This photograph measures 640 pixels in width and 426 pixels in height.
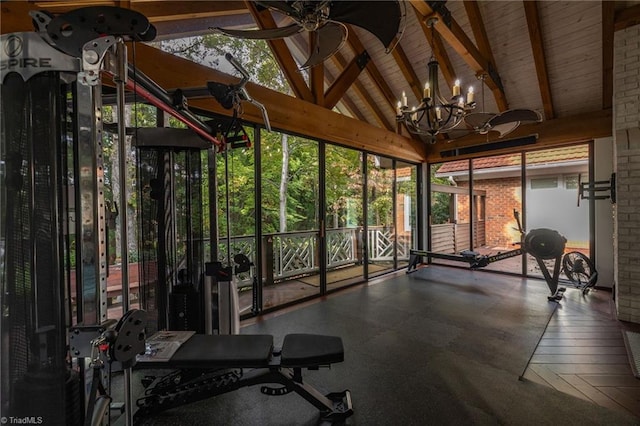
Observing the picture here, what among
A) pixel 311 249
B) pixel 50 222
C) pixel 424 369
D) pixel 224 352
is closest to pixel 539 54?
pixel 424 369

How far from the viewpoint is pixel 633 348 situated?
8.66 ft

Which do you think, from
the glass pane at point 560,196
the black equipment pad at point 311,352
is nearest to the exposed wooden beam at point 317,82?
the black equipment pad at point 311,352

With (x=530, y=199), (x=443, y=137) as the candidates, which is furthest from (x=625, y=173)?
(x=443, y=137)

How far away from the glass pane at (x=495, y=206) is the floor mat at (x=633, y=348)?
302 cm

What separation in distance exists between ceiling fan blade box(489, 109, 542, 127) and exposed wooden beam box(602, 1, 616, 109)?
1.67m

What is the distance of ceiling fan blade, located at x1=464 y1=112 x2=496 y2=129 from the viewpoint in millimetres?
3214

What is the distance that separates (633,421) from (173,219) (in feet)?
11.3

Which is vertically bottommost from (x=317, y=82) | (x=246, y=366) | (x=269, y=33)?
(x=246, y=366)

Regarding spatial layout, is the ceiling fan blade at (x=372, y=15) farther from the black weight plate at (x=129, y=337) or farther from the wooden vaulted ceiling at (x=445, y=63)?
the black weight plate at (x=129, y=337)

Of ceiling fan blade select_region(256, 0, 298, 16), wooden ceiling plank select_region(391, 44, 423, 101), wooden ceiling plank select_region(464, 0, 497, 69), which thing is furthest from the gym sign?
wooden ceiling plank select_region(391, 44, 423, 101)

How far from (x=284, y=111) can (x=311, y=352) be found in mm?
3111

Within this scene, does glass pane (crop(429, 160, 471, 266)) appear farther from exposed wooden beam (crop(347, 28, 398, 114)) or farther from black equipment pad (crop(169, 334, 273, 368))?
black equipment pad (crop(169, 334, 273, 368))

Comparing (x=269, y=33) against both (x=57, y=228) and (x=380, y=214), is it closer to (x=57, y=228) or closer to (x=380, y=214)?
(x=57, y=228)

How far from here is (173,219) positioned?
7.50 feet
